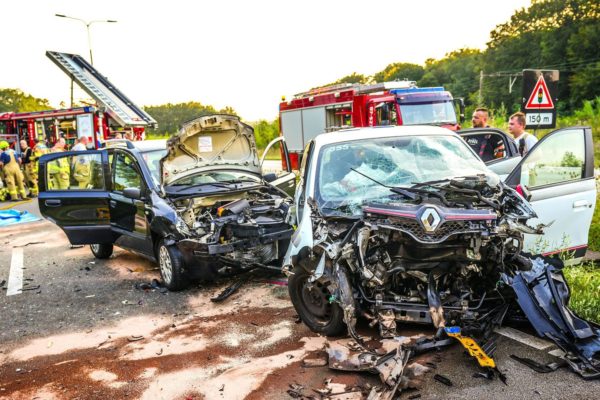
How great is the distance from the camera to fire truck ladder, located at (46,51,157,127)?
66.7 feet

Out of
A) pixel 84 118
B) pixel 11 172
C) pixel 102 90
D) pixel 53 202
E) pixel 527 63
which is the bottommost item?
pixel 53 202

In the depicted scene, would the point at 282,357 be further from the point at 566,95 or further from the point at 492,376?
the point at 566,95

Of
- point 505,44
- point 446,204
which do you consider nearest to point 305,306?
point 446,204

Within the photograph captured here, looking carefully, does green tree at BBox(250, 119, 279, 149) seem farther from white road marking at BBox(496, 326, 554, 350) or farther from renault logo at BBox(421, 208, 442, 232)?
renault logo at BBox(421, 208, 442, 232)

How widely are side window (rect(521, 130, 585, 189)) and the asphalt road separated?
1935 mm

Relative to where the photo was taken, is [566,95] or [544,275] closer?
[544,275]

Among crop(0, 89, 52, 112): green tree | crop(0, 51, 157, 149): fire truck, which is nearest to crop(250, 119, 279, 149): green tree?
crop(0, 51, 157, 149): fire truck

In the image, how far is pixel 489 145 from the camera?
22.1 feet

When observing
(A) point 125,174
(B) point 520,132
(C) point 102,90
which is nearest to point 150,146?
(A) point 125,174

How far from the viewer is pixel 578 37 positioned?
4447 cm

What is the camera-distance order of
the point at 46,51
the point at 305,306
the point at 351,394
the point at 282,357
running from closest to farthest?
the point at 351,394 → the point at 282,357 → the point at 305,306 → the point at 46,51

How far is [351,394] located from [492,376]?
97cm

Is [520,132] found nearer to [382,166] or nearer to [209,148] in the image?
[382,166]

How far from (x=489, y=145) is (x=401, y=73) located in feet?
230
